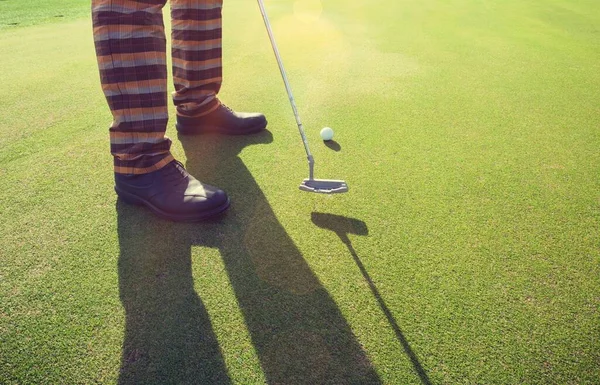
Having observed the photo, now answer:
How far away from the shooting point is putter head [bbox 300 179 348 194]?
142cm

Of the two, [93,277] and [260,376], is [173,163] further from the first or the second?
[260,376]

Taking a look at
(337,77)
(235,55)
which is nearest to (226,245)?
(337,77)

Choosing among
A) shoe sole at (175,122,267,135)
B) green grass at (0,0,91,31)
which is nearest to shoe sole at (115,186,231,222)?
shoe sole at (175,122,267,135)

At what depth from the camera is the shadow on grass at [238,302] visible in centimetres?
90

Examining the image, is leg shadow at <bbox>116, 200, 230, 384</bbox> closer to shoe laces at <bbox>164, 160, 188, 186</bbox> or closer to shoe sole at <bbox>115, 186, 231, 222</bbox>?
shoe sole at <bbox>115, 186, 231, 222</bbox>

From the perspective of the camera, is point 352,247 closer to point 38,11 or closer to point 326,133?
point 326,133

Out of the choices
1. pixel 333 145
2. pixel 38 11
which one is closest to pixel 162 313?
pixel 333 145

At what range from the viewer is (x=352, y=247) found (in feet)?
4.12

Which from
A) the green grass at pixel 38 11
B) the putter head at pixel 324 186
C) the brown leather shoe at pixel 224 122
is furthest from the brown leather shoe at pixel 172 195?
the green grass at pixel 38 11

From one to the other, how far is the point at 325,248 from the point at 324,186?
28 centimetres

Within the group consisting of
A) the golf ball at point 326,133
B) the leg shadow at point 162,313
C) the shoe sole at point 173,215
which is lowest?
the leg shadow at point 162,313

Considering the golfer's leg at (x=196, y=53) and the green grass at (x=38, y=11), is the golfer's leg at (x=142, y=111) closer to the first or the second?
the golfer's leg at (x=196, y=53)

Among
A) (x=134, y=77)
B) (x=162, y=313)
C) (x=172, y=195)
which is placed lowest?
(x=162, y=313)

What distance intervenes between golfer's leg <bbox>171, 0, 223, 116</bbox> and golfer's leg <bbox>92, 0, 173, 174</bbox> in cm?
42
